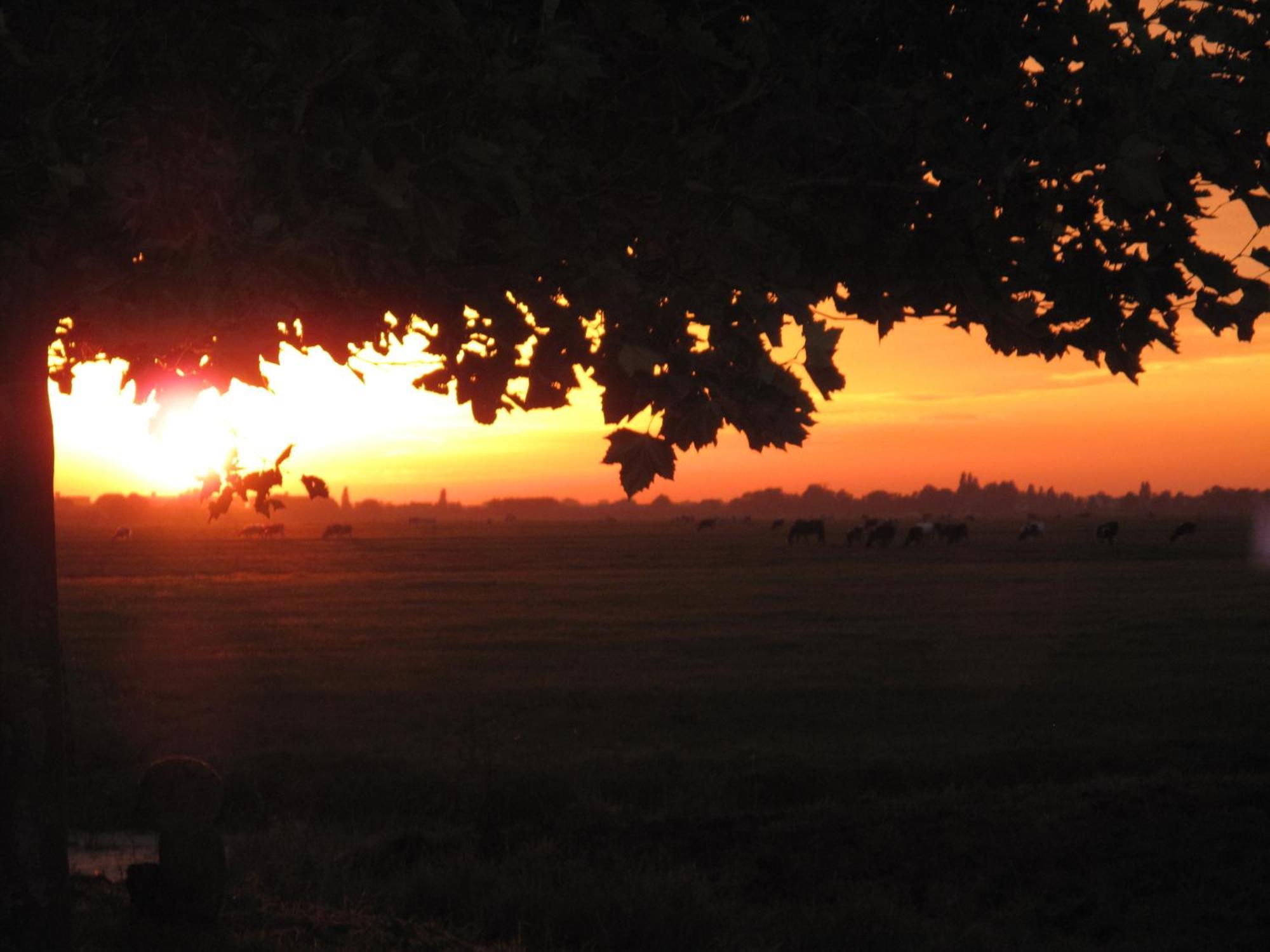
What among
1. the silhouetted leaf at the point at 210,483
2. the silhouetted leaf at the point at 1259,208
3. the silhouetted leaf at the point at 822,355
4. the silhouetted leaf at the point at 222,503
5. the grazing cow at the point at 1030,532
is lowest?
the grazing cow at the point at 1030,532

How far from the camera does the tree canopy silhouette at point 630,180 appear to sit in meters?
4.05

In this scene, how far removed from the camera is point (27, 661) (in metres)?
5.96

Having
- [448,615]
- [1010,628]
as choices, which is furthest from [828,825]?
[448,615]

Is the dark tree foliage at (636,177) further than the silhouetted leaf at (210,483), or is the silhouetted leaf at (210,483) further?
the silhouetted leaf at (210,483)

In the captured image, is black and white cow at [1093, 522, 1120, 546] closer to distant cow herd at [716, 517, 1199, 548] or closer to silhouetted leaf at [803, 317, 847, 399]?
distant cow herd at [716, 517, 1199, 548]

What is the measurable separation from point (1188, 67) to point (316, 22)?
3028mm

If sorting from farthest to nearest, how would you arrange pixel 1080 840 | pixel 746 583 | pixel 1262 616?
pixel 746 583 < pixel 1262 616 < pixel 1080 840

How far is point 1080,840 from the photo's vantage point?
466 inches

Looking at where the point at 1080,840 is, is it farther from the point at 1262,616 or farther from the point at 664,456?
the point at 1262,616

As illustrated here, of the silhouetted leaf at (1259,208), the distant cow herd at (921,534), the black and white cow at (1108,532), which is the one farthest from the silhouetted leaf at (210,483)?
the black and white cow at (1108,532)

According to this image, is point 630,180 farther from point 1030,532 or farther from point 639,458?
point 1030,532

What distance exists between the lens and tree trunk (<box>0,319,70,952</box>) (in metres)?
5.95

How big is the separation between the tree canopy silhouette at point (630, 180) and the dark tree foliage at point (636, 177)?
0.05 ft

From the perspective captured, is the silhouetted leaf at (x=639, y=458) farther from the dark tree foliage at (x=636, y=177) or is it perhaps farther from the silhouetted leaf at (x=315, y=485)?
the silhouetted leaf at (x=315, y=485)
